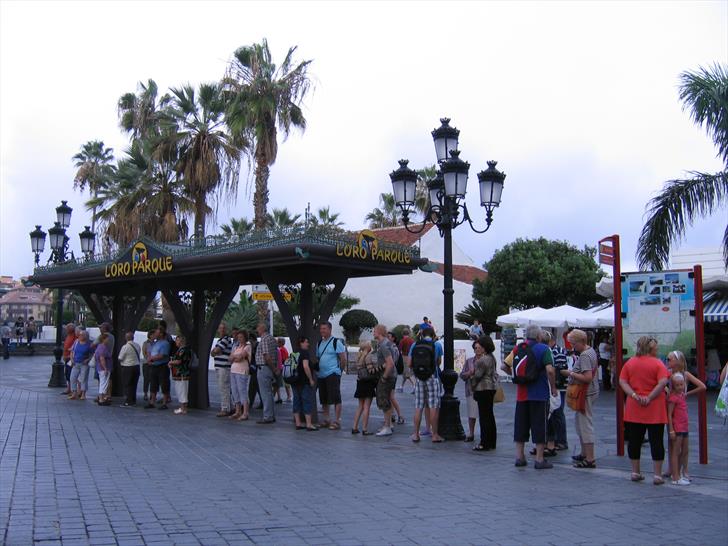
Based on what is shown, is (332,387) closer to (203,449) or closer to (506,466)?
(203,449)

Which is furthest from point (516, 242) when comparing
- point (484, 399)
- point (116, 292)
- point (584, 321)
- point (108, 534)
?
point (108, 534)

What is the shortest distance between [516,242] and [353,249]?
83.5 ft

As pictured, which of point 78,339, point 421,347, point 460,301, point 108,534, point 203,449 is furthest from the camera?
point 460,301

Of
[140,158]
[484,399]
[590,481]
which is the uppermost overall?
[140,158]

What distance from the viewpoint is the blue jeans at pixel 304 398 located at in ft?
41.5

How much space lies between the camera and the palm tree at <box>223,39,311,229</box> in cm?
2647

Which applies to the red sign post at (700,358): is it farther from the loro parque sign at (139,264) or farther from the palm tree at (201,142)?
the palm tree at (201,142)

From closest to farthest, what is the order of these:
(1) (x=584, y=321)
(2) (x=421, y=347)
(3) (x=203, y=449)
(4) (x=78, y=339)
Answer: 1. (3) (x=203, y=449)
2. (2) (x=421, y=347)
3. (4) (x=78, y=339)
4. (1) (x=584, y=321)

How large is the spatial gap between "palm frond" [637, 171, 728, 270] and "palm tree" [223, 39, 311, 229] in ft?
44.5

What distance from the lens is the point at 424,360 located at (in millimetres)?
11062

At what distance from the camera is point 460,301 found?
44250mm

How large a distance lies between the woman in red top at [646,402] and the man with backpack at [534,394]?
943mm

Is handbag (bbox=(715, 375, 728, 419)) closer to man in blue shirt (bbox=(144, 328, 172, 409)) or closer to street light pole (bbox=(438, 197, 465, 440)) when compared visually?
street light pole (bbox=(438, 197, 465, 440))

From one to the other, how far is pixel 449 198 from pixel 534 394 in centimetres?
390
